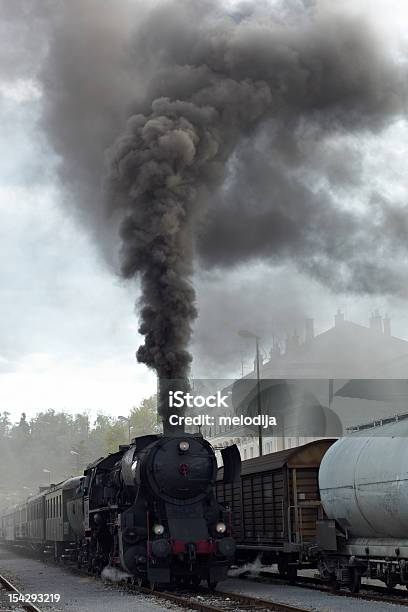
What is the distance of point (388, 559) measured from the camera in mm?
13516

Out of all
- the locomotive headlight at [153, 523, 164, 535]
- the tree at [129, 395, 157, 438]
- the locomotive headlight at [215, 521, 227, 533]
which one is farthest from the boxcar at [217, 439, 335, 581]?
the tree at [129, 395, 157, 438]

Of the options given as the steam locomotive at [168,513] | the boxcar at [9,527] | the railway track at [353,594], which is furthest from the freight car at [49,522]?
the steam locomotive at [168,513]

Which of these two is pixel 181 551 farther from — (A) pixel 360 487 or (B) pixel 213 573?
(A) pixel 360 487

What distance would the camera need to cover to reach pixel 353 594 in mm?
14727

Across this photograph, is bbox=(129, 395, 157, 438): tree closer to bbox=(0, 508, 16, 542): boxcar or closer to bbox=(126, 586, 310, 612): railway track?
bbox=(0, 508, 16, 542): boxcar

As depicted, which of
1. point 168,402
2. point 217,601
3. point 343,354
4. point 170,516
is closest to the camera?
point 217,601

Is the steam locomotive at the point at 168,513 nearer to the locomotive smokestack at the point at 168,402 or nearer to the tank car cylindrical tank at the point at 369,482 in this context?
the locomotive smokestack at the point at 168,402

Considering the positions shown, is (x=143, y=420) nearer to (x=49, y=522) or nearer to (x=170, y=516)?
(x=49, y=522)

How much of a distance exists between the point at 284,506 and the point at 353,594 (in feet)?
8.91

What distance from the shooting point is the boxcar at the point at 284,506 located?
1673 centimetres

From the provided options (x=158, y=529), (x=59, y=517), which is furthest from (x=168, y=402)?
(x=59, y=517)

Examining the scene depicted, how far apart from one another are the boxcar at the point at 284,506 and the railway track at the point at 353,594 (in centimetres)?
43

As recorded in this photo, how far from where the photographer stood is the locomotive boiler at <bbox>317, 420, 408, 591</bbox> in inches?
511

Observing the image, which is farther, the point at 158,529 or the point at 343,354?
the point at 343,354
